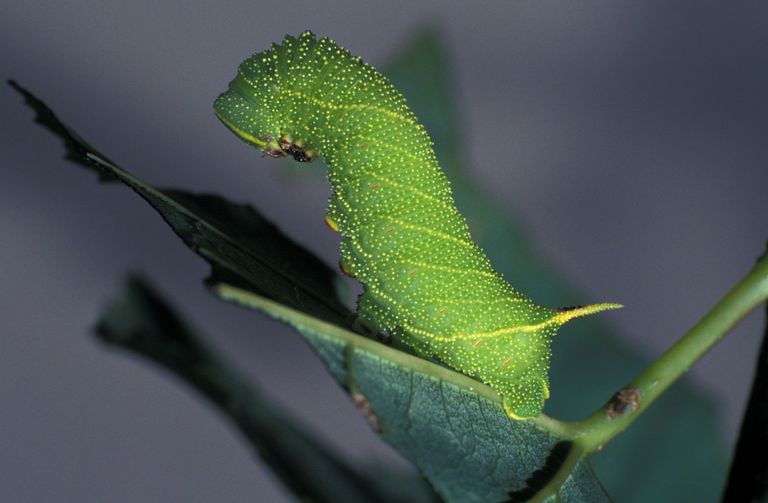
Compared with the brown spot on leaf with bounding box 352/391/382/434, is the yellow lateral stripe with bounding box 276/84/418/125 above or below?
above

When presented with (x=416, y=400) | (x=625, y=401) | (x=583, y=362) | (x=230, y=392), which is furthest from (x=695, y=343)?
(x=583, y=362)

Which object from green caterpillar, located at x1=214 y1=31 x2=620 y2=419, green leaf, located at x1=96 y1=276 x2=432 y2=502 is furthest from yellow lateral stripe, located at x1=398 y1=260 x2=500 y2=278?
green leaf, located at x1=96 y1=276 x2=432 y2=502

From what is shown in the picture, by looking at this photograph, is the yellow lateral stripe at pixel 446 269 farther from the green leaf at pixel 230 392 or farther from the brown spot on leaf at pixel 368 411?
the green leaf at pixel 230 392

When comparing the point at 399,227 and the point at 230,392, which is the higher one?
the point at 399,227

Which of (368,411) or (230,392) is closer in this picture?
(368,411)

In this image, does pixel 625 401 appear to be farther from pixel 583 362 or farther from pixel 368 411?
pixel 583 362

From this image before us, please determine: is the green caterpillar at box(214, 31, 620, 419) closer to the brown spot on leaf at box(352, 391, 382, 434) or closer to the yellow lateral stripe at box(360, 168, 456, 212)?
the yellow lateral stripe at box(360, 168, 456, 212)

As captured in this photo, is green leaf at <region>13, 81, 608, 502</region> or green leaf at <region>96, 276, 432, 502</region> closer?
green leaf at <region>13, 81, 608, 502</region>

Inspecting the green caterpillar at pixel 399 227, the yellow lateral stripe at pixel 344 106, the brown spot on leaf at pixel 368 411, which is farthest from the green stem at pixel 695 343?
the yellow lateral stripe at pixel 344 106
